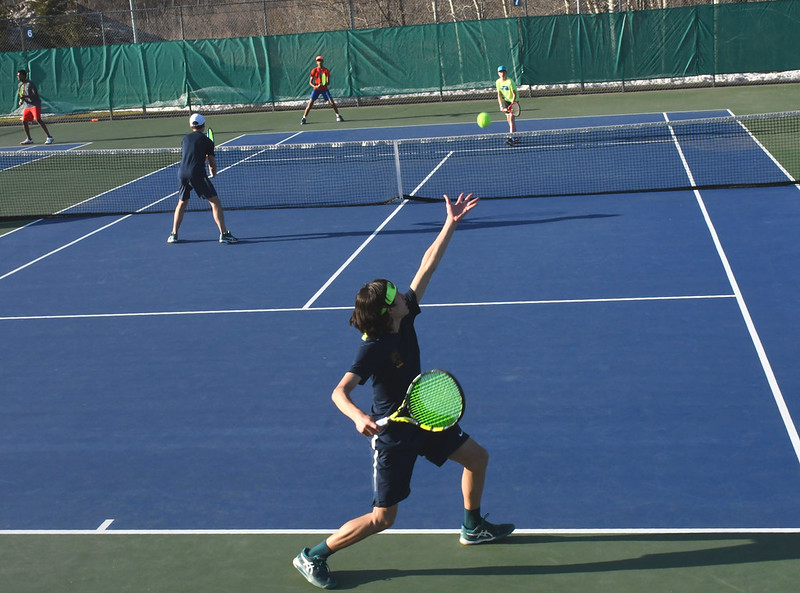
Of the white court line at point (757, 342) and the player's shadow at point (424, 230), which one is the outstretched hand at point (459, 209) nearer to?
the white court line at point (757, 342)

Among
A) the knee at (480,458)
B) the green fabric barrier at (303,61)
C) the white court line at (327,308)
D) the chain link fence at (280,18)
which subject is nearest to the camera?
the knee at (480,458)

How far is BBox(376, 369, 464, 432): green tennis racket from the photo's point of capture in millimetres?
4586

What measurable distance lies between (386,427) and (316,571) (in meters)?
0.90

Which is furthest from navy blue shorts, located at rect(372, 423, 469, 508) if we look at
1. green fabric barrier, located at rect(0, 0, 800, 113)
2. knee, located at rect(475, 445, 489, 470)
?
green fabric barrier, located at rect(0, 0, 800, 113)

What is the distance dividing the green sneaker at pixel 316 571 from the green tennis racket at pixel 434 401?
0.94 m

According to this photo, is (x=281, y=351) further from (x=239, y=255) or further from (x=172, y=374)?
(x=239, y=255)

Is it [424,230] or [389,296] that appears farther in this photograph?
[424,230]

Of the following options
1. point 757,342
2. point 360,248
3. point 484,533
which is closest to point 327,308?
point 360,248

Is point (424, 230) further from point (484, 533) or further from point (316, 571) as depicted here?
point (316, 571)

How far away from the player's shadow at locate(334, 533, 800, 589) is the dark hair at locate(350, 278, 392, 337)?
1369 mm

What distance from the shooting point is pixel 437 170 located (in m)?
18.3

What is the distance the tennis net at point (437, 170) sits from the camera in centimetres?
1608

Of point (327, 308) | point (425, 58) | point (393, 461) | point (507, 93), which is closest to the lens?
point (393, 461)

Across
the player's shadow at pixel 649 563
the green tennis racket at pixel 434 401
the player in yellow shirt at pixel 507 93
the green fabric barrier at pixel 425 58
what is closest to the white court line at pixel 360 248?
the player in yellow shirt at pixel 507 93
